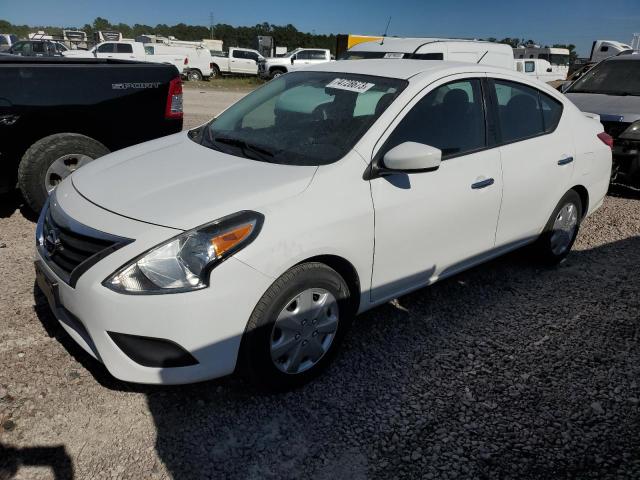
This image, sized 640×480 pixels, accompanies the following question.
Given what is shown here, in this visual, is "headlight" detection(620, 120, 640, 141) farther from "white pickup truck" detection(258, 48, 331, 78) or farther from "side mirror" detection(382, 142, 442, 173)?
"white pickup truck" detection(258, 48, 331, 78)

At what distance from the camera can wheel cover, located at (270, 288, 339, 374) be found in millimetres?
2627

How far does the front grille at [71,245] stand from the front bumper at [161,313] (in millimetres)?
36

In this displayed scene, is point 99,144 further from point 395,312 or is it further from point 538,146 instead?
point 538,146

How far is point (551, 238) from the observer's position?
14.4 feet

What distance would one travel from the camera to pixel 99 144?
487cm

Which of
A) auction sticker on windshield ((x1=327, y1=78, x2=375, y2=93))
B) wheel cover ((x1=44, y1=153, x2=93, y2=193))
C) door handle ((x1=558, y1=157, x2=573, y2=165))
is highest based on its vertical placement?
auction sticker on windshield ((x1=327, y1=78, x2=375, y2=93))

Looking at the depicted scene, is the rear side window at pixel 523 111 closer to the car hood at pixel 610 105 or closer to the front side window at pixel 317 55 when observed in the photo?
the car hood at pixel 610 105

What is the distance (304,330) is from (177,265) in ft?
2.51

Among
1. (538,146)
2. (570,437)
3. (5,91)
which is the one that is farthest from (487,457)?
(5,91)

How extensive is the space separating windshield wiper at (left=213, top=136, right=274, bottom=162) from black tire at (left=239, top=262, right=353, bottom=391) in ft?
2.48

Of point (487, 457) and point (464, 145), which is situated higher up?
point (464, 145)

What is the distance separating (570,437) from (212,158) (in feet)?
7.94

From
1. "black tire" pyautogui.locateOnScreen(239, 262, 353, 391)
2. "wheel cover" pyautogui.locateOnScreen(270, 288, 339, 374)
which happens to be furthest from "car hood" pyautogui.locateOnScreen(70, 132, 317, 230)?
"wheel cover" pyautogui.locateOnScreen(270, 288, 339, 374)

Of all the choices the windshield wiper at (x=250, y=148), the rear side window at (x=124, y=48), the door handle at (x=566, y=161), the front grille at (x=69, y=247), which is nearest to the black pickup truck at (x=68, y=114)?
the windshield wiper at (x=250, y=148)
